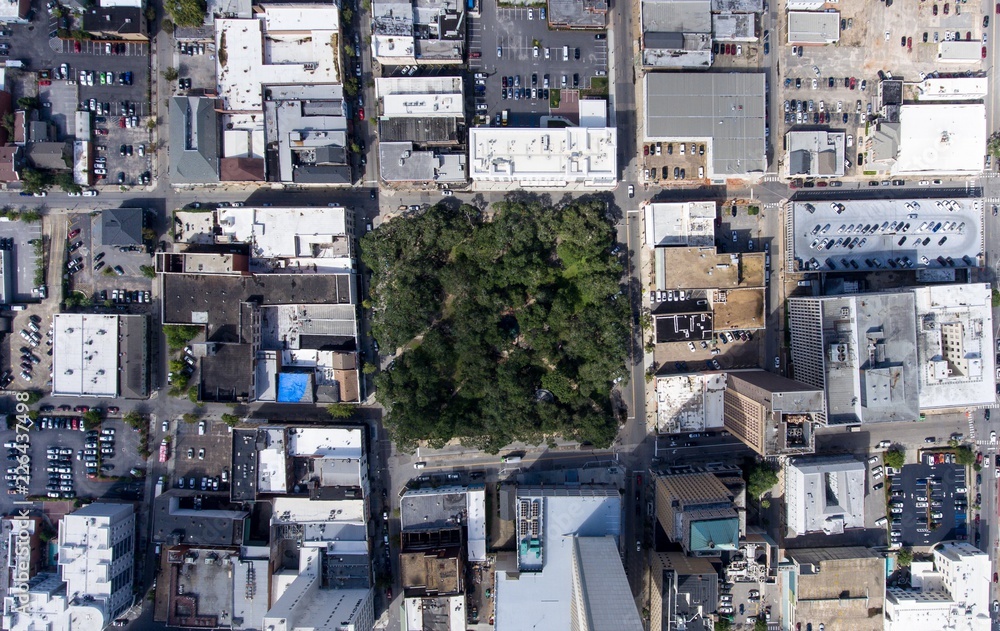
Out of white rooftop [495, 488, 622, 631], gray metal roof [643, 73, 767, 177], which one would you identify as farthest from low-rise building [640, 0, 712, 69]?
white rooftop [495, 488, 622, 631]

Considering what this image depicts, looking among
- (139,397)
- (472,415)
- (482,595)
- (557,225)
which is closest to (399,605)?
(482,595)

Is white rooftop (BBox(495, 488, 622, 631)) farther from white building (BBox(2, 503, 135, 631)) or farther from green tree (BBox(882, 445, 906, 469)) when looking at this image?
white building (BBox(2, 503, 135, 631))

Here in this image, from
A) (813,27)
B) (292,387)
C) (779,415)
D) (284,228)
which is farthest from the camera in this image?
(813,27)

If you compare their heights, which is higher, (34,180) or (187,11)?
(187,11)

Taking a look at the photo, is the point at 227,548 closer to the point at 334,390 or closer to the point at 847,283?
the point at 334,390

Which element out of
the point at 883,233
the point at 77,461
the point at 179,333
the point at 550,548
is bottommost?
the point at 550,548

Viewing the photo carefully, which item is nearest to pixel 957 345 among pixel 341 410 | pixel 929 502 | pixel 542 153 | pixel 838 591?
pixel 929 502

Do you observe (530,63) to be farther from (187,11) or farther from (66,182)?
(66,182)

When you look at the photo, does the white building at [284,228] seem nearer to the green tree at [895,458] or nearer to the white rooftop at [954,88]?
the green tree at [895,458]
